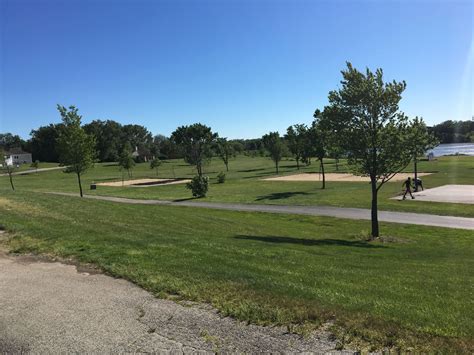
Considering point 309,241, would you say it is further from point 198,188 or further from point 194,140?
point 194,140

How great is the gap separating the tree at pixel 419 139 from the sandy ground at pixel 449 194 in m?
12.0

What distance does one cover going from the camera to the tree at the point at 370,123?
16156 mm

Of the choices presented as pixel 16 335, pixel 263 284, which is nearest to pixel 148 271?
pixel 263 284

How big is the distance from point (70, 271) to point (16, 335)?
9.48 ft

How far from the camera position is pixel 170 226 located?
15.1 metres

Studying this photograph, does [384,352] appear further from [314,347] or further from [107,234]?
[107,234]

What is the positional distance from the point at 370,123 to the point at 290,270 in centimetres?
1015

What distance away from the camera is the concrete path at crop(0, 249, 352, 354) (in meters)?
4.71

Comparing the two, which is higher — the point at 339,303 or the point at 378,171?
the point at 378,171

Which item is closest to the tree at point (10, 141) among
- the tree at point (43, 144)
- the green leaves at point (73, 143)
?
the tree at point (43, 144)

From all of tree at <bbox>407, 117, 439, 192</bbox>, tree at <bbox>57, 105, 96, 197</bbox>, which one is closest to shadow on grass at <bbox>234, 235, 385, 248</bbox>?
tree at <bbox>407, 117, 439, 192</bbox>

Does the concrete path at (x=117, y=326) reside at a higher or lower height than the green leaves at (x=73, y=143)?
lower

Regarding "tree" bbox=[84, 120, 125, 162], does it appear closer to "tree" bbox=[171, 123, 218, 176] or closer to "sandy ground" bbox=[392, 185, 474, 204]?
"tree" bbox=[171, 123, 218, 176]

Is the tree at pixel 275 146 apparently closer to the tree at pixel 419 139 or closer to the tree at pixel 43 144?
the tree at pixel 419 139
